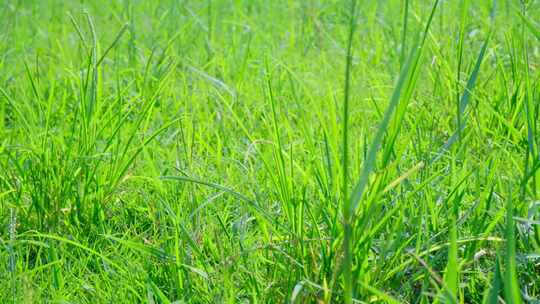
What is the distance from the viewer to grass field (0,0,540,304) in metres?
1.59

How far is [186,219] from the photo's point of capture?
1.91 metres

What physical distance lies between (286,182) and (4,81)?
1.86 meters

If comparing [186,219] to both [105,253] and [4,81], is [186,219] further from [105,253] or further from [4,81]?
[4,81]

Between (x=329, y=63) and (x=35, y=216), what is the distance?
1650 mm

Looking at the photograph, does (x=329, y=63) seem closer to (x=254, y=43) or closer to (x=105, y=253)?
(x=254, y=43)

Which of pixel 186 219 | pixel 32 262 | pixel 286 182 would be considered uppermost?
pixel 286 182

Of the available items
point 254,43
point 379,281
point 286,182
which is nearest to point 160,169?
point 286,182

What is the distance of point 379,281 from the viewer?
1630mm

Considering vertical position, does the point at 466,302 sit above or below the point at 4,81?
below

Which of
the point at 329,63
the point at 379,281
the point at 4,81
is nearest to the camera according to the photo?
the point at 379,281

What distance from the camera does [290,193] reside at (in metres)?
1.73

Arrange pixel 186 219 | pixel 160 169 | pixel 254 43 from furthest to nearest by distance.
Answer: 1. pixel 254 43
2. pixel 160 169
3. pixel 186 219

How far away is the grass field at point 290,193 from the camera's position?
5.23 feet

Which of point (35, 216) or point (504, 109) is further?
point (504, 109)
